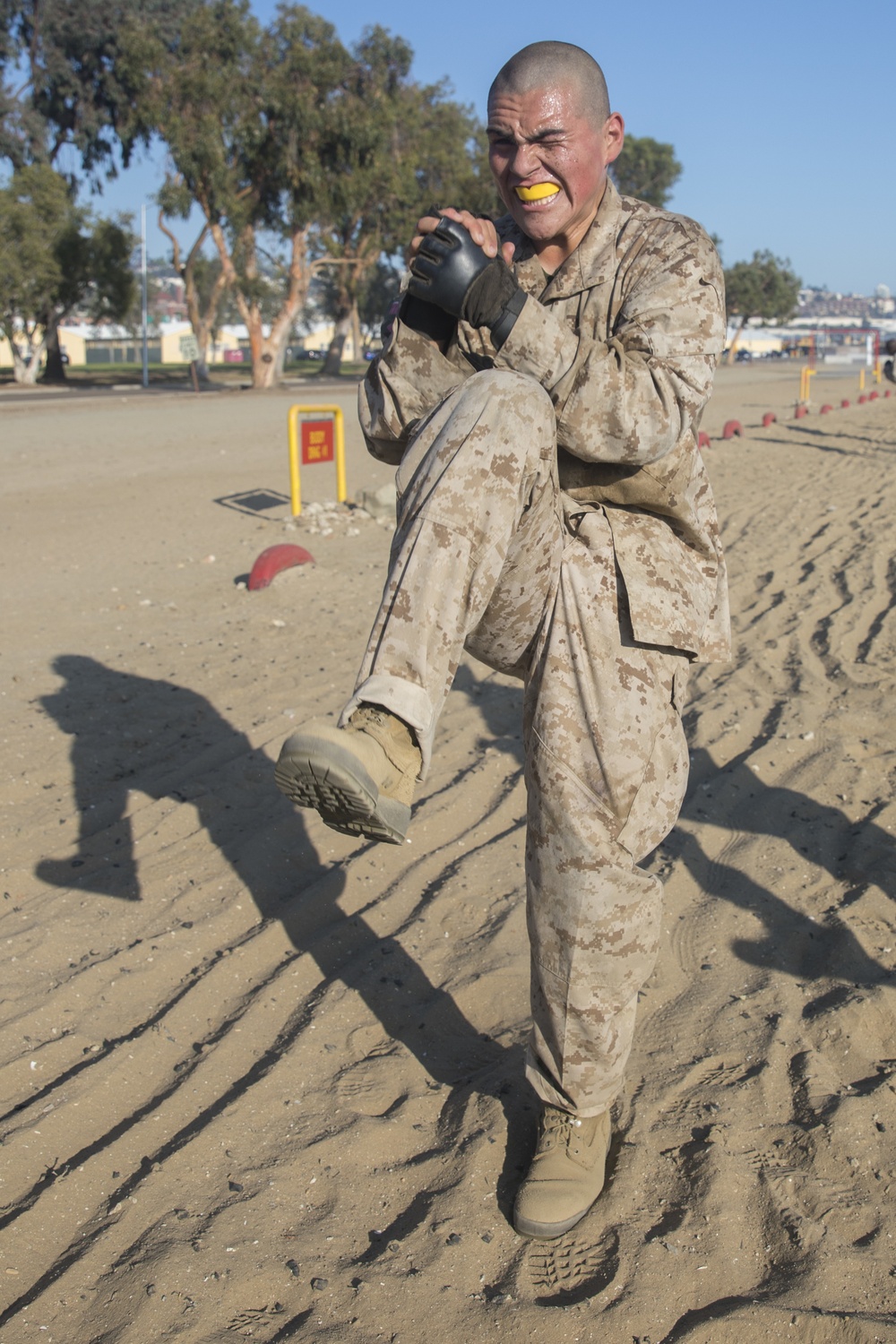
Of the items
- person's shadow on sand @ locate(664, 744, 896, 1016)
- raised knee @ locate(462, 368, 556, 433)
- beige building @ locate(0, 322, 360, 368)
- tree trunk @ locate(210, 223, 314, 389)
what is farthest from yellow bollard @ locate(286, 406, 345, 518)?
beige building @ locate(0, 322, 360, 368)

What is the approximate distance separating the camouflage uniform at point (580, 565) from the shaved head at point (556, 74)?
0.24 meters

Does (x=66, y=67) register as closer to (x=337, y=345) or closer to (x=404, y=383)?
(x=337, y=345)

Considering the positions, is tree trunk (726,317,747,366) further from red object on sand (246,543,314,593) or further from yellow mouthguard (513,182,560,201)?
yellow mouthguard (513,182,560,201)

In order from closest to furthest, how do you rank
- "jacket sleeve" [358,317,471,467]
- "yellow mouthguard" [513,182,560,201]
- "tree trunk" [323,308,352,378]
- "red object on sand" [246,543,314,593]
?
"yellow mouthguard" [513,182,560,201] → "jacket sleeve" [358,317,471,467] → "red object on sand" [246,543,314,593] → "tree trunk" [323,308,352,378]

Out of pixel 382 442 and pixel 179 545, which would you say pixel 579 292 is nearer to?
pixel 382 442

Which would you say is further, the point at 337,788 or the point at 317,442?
the point at 317,442

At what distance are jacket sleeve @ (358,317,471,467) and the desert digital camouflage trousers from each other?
356 millimetres

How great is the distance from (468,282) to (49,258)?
4137 cm

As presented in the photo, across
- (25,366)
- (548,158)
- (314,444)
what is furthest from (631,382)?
(25,366)

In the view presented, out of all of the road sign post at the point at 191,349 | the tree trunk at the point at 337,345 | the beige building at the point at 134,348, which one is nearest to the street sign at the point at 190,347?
the road sign post at the point at 191,349

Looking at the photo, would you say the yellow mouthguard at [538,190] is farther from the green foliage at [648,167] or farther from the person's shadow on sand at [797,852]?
the green foliage at [648,167]

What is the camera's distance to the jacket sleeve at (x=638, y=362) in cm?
223

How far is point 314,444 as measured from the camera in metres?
11.3

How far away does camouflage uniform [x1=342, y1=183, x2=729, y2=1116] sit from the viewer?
85.7 inches
